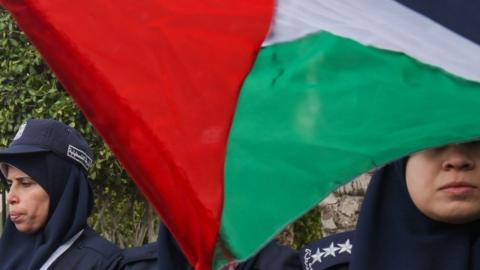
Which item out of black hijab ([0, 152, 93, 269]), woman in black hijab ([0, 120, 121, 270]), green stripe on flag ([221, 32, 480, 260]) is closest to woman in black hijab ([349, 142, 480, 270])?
green stripe on flag ([221, 32, 480, 260])

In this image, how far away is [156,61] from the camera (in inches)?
112

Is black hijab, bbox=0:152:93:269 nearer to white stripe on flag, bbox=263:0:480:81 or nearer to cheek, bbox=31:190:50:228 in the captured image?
cheek, bbox=31:190:50:228

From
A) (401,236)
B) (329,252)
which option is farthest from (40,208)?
(401,236)

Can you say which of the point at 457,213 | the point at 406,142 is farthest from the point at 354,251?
the point at 406,142

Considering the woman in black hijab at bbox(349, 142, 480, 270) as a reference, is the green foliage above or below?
below

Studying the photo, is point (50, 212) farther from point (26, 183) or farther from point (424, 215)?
point (424, 215)

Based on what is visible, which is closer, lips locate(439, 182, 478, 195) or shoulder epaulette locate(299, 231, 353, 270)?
lips locate(439, 182, 478, 195)

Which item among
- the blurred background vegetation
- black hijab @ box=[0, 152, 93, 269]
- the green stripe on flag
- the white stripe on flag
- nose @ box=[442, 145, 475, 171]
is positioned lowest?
the blurred background vegetation

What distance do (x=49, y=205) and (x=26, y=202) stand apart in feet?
Result: 0.38

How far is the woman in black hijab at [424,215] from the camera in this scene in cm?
296

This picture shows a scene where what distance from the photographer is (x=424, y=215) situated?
3.12 meters

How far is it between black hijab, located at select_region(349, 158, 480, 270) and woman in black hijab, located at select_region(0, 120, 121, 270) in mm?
1827

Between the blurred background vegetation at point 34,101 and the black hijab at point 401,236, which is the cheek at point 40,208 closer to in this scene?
the black hijab at point 401,236

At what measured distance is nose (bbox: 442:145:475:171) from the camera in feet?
9.65
